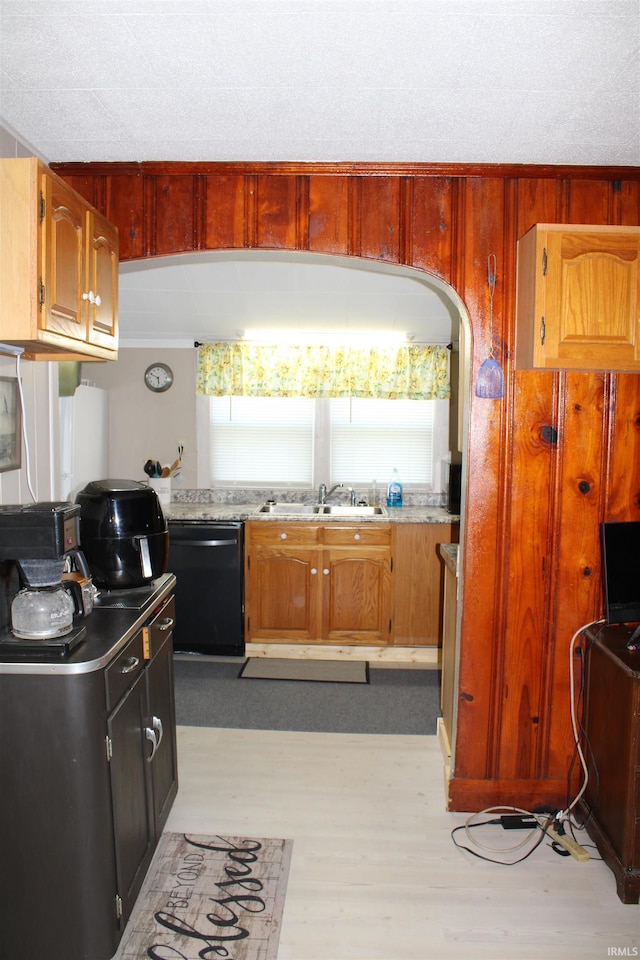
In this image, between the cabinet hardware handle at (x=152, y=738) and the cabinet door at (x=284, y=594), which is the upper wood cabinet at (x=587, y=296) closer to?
the cabinet hardware handle at (x=152, y=738)

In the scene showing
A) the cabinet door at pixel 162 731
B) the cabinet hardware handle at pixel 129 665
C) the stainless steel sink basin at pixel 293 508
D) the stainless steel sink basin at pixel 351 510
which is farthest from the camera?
the stainless steel sink basin at pixel 293 508

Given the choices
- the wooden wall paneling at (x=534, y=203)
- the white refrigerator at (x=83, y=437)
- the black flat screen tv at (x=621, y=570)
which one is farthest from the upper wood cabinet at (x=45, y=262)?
the black flat screen tv at (x=621, y=570)

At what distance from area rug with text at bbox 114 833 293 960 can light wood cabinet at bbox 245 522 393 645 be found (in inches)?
69.1

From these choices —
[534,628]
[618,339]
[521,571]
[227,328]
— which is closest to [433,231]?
[618,339]

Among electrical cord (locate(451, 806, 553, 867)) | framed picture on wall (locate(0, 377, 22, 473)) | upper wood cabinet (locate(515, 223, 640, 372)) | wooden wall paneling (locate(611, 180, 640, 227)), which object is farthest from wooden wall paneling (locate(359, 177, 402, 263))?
electrical cord (locate(451, 806, 553, 867))

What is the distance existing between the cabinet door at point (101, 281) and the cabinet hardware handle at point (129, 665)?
3.38 ft

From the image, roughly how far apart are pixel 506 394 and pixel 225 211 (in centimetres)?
127

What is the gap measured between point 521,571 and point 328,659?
1.93 m

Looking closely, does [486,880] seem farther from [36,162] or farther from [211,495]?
[211,495]

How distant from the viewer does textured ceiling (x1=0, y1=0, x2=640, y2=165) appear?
143 centimetres

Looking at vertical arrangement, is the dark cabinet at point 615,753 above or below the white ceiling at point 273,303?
below

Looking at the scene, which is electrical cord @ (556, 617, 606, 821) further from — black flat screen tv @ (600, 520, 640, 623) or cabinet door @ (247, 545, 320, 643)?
cabinet door @ (247, 545, 320, 643)

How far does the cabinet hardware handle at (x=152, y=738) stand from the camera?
77.2 inches

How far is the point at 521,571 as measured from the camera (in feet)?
7.78
